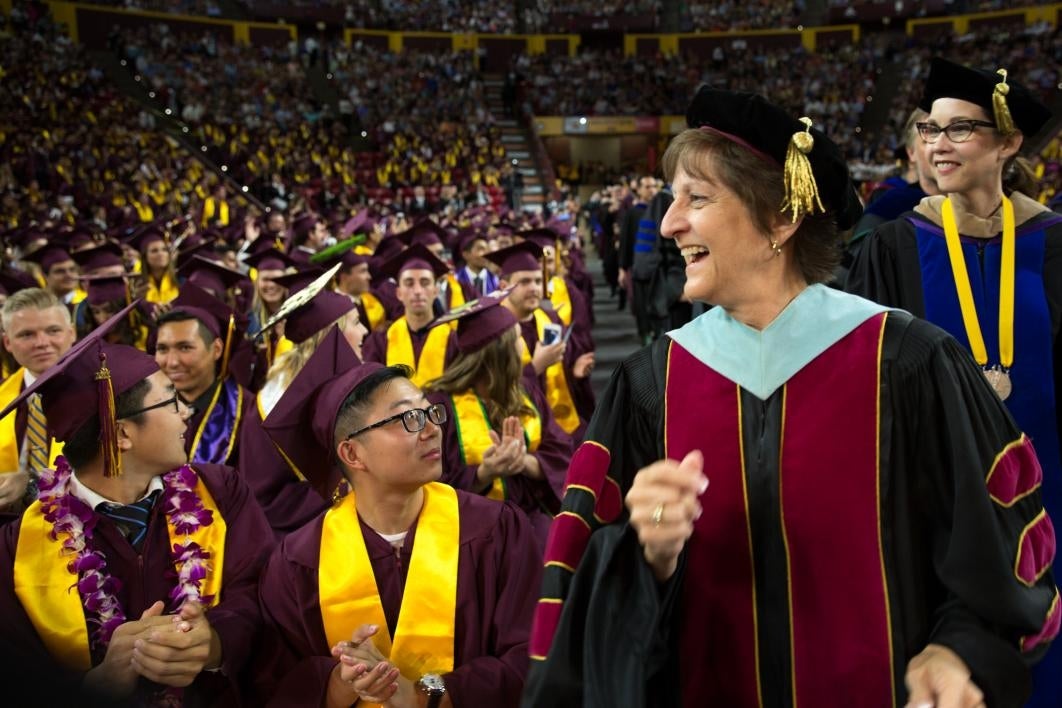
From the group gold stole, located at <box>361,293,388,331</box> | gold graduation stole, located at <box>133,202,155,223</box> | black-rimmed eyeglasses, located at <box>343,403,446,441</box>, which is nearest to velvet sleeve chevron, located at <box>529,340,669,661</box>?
black-rimmed eyeglasses, located at <box>343,403,446,441</box>

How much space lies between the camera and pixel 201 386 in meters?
4.55

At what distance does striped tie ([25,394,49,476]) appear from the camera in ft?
13.3

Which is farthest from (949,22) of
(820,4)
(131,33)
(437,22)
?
(131,33)

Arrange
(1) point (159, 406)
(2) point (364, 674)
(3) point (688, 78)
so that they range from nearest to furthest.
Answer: (2) point (364, 674) → (1) point (159, 406) → (3) point (688, 78)

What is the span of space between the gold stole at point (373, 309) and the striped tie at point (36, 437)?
11.9 ft

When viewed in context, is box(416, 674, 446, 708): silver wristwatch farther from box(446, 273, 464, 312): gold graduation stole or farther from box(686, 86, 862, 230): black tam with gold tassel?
box(446, 273, 464, 312): gold graduation stole

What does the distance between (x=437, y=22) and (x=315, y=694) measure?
4017 centimetres

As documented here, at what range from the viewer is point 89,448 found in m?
2.78

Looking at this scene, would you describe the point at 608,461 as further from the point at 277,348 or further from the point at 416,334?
the point at 416,334

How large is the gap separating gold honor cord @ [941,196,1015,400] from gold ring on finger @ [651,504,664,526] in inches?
68.5

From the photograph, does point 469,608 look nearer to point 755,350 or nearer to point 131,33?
point 755,350

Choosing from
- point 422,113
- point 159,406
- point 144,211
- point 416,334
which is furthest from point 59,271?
point 422,113

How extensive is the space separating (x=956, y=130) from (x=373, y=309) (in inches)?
213

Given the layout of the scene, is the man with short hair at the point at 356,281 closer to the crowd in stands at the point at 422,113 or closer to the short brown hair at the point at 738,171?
the short brown hair at the point at 738,171
